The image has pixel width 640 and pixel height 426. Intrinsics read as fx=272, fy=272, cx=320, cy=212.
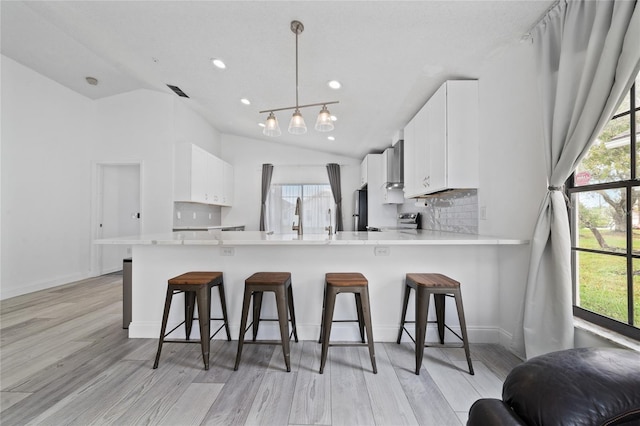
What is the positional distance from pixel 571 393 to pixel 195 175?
511 cm

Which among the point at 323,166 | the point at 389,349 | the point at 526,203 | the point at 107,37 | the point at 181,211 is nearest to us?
the point at 526,203

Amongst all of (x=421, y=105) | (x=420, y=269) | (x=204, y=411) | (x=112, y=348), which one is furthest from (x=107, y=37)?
(x=420, y=269)

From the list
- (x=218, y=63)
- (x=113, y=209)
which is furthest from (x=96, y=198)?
(x=218, y=63)

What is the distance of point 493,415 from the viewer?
2.24 feet

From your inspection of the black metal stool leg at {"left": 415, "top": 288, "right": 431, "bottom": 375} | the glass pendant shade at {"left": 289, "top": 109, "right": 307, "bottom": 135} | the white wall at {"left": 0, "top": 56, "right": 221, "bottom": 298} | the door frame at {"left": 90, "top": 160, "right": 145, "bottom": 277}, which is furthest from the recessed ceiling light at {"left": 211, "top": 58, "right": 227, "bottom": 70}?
→ the black metal stool leg at {"left": 415, "top": 288, "right": 431, "bottom": 375}

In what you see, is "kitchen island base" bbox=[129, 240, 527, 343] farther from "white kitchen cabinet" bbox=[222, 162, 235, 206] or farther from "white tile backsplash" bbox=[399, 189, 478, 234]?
"white kitchen cabinet" bbox=[222, 162, 235, 206]

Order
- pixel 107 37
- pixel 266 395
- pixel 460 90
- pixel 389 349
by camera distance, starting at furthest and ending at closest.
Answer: pixel 107 37 < pixel 460 90 < pixel 389 349 < pixel 266 395

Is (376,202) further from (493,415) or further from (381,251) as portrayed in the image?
(493,415)

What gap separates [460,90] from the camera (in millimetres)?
2414

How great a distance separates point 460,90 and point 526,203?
3.72ft

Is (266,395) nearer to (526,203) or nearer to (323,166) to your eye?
(526,203)

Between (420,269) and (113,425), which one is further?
(420,269)

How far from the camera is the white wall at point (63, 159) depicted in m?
3.65

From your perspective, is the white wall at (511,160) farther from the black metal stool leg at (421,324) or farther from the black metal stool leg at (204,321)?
the black metal stool leg at (204,321)
